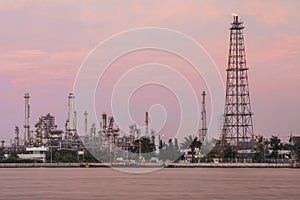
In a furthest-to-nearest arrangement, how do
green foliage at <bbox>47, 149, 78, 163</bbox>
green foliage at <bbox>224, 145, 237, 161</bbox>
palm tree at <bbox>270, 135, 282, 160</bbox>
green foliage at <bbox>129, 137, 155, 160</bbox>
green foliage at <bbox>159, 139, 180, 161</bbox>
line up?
green foliage at <bbox>159, 139, 180, 161</bbox> < green foliage at <bbox>129, 137, 155, 160</bbox> < green foliage at <bbox>47, 149, 78, 163</bbox> < palm tree at <bbox>270, 135, 282, 160</bbox> < green foliage at <bbox>224, 145, 237, 161</bbox>

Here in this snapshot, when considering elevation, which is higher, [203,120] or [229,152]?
[203,120]

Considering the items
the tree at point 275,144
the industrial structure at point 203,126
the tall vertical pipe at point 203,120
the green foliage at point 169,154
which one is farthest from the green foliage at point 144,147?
the tree at point 275,144

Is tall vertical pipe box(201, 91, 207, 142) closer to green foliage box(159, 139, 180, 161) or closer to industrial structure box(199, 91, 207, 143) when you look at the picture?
industrial structure box(199, 91, 207, 143)

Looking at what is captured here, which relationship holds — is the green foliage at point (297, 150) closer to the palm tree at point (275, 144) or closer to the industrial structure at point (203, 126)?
the palm tree at point (275, 144)

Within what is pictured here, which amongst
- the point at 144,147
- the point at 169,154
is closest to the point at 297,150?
the point at 169,154

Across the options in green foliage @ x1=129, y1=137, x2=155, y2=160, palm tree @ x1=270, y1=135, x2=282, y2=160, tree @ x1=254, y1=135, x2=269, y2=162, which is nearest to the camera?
tree @ x1=254, y1=135, x2=269, y2=162

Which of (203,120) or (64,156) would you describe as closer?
(203,120)

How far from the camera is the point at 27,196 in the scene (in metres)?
53.9

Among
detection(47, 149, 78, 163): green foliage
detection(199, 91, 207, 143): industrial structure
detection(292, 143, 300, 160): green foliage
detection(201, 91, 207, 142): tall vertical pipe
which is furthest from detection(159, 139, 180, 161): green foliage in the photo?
detection(292, 143, 300, 160): green foliage

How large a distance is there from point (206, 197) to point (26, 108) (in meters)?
149

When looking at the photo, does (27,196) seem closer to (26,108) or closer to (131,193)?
(131,193)

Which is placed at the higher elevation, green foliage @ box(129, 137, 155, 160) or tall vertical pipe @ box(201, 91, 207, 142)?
tall vertical pipe @ box(201, 91, 207, 142)

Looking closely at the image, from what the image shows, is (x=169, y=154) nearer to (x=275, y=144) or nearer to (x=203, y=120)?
(x=203, y=120)

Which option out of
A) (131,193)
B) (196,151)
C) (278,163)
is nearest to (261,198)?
(131,193)
